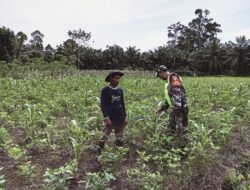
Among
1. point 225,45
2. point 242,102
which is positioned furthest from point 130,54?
point 242,102

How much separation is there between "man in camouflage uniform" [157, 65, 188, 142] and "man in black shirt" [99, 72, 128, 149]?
0.80 metres

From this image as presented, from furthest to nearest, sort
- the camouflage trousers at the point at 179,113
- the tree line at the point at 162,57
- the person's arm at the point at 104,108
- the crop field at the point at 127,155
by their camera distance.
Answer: the tree line at the point at 162,57 → the camouflage trousers at the point at 179,113 → the person's arm at the point at 104,108 → the crop field at the point at 127,155

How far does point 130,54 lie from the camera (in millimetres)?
44281

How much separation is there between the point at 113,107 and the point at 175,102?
1.00 m

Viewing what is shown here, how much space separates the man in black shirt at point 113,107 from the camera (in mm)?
4949

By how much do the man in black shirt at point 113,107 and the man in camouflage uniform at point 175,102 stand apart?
2.62 feet

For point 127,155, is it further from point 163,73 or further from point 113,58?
point 113,58

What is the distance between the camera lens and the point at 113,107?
5.04 m

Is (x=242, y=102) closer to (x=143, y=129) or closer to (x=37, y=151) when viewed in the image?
(x=143, y=129)

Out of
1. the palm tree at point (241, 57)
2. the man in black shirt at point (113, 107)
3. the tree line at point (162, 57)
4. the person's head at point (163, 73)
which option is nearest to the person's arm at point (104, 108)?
the man in black shirt at point (113, 107)

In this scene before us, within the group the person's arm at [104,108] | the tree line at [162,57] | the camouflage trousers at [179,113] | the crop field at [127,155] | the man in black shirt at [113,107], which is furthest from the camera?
the tree line at [162,57]

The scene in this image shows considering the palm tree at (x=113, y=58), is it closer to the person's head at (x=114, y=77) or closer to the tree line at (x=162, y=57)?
the tree line at (x=162, y=57)

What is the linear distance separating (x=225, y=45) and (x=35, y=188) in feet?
161

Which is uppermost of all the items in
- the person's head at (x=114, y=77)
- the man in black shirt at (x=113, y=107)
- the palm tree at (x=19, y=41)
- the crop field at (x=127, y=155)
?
the palm tree at (x=19, y=41)
